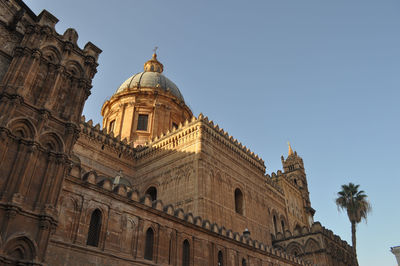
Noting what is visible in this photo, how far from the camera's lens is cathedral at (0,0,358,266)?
10.4 meters

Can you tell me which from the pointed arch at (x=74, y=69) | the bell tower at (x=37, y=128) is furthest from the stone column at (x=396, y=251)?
the pointed arch at (x=74, y=69)

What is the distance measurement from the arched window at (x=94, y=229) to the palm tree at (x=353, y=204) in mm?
25187

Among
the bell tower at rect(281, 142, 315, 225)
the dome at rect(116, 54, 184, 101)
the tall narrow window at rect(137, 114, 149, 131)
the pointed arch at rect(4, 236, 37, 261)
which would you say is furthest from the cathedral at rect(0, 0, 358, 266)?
the bell tower at rect(281, 142, 315, 225)

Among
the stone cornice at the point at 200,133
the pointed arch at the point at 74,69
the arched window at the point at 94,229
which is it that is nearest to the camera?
the arched window at the point at 94,229

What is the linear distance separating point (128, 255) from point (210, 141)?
13.6m

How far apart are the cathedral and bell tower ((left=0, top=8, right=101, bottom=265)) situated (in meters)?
0.03

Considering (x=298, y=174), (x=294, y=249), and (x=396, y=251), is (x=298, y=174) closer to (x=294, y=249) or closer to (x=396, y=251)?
(x=396, y=251)

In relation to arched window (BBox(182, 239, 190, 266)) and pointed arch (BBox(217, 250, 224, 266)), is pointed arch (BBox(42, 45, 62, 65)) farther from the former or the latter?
pointed arch (BBox(217, 250, 224, 266))

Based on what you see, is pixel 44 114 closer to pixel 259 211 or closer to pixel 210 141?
pixel 210 141

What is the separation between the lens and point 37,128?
445 inches

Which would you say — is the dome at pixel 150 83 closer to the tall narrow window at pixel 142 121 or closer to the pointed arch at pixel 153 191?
the tall narrow window at pixel 142 121

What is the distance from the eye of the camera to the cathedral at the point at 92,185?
1042 centimetres

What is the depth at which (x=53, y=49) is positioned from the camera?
1315 cm

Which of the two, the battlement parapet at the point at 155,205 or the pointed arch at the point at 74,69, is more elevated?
the pointed arch at the point at 74,69
